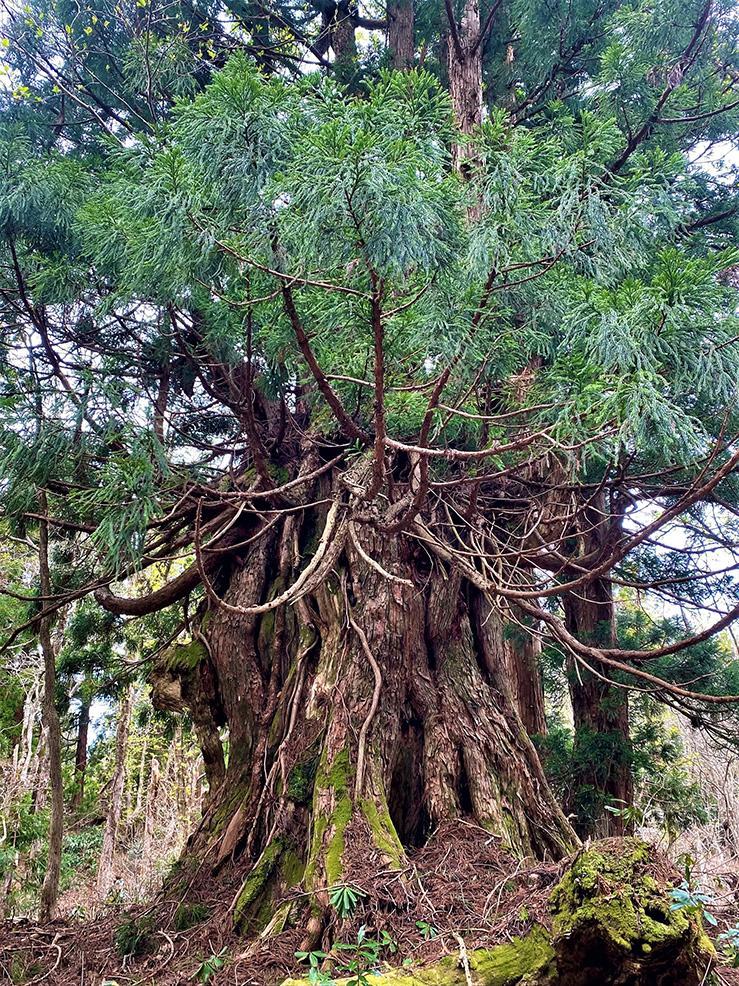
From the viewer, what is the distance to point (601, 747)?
4.89m

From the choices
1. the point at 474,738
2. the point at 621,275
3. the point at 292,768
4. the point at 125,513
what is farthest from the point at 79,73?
the point at 474,738

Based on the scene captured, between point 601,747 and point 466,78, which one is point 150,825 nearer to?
point 601,747

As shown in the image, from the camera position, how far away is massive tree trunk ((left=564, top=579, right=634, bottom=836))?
191 inches

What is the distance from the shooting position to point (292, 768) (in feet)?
12.4

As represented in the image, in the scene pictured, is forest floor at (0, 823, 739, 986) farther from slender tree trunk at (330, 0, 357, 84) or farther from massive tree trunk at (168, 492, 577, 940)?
slender tree trunk at (330, 0, 357, 84)

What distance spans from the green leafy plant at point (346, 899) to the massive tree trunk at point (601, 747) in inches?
93.8

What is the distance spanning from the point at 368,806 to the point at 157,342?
2.59m

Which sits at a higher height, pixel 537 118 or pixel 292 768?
pixel 537 118

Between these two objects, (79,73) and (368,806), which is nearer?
(368,806)

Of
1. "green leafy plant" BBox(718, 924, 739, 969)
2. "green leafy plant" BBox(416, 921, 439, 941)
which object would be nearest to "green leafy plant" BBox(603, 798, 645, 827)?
"green leafy plant" BBox(718, 924, 739, 969)

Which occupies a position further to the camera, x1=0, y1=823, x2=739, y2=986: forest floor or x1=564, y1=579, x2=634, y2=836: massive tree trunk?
x1=564, y1=579, x2=634, y2=836: massive tree trunk

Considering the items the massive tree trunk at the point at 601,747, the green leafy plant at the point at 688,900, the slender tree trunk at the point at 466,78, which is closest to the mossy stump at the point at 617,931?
the green leafy plant at the point at 688,900

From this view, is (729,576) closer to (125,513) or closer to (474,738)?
(474,738)

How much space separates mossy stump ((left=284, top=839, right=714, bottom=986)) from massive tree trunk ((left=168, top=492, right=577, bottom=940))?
3.63 feet
